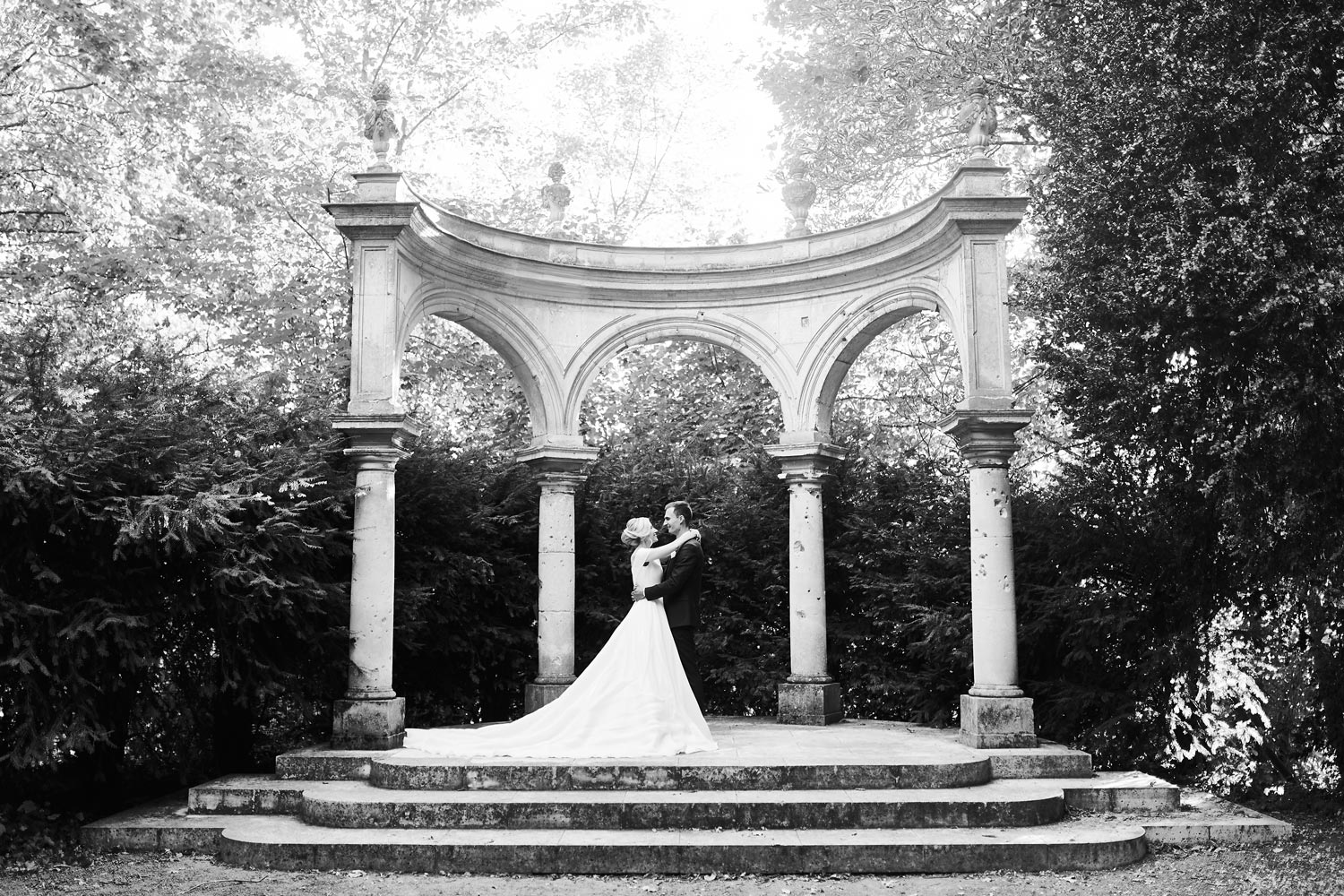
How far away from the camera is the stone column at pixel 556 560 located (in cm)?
1245

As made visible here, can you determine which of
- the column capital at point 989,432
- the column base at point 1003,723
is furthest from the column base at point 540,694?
the column capital at point 989,432

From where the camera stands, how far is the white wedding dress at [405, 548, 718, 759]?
9.35 meters

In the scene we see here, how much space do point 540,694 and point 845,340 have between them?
4969 millimetres

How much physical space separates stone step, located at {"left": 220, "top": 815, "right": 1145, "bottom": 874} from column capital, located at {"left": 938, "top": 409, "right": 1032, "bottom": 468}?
3.59 meters

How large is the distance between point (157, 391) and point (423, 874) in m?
4.74

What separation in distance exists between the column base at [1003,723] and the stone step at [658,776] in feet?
3.90

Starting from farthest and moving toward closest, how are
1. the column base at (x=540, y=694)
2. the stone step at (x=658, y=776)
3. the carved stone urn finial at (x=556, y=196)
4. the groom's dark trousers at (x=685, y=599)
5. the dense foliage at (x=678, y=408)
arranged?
the carved stone urn finial at (x=556, y=196) → the column base at (x=540, y=694) → the groom's dark trousers at (x=685, y=599) → the stone step at (x=658, y=776) → the dense foliage at (x=678, y=408)

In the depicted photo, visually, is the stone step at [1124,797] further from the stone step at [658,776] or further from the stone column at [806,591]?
the stone column at [806,591]

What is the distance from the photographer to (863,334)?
1252 centimetres

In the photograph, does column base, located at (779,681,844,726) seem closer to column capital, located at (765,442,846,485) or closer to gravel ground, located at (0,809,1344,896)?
column capital, located at (765,442,846,485)

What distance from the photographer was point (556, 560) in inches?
493

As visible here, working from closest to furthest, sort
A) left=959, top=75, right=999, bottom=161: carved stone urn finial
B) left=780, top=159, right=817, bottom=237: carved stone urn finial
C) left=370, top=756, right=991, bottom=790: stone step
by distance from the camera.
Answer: left=370, top=756, right=991, bottom=790: stone step
left=959, top=75, right=999, bottom=161: carved stone urn finial
left=780, top=159, right=817, bottom=237: carved stone urn finial

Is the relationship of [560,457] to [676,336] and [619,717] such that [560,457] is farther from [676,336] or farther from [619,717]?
[619,717]

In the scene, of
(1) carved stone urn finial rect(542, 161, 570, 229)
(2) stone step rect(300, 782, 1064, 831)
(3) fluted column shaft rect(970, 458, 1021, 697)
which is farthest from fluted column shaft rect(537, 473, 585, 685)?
(3) fluted column shaft rect(970, 458, 1021, 697)
